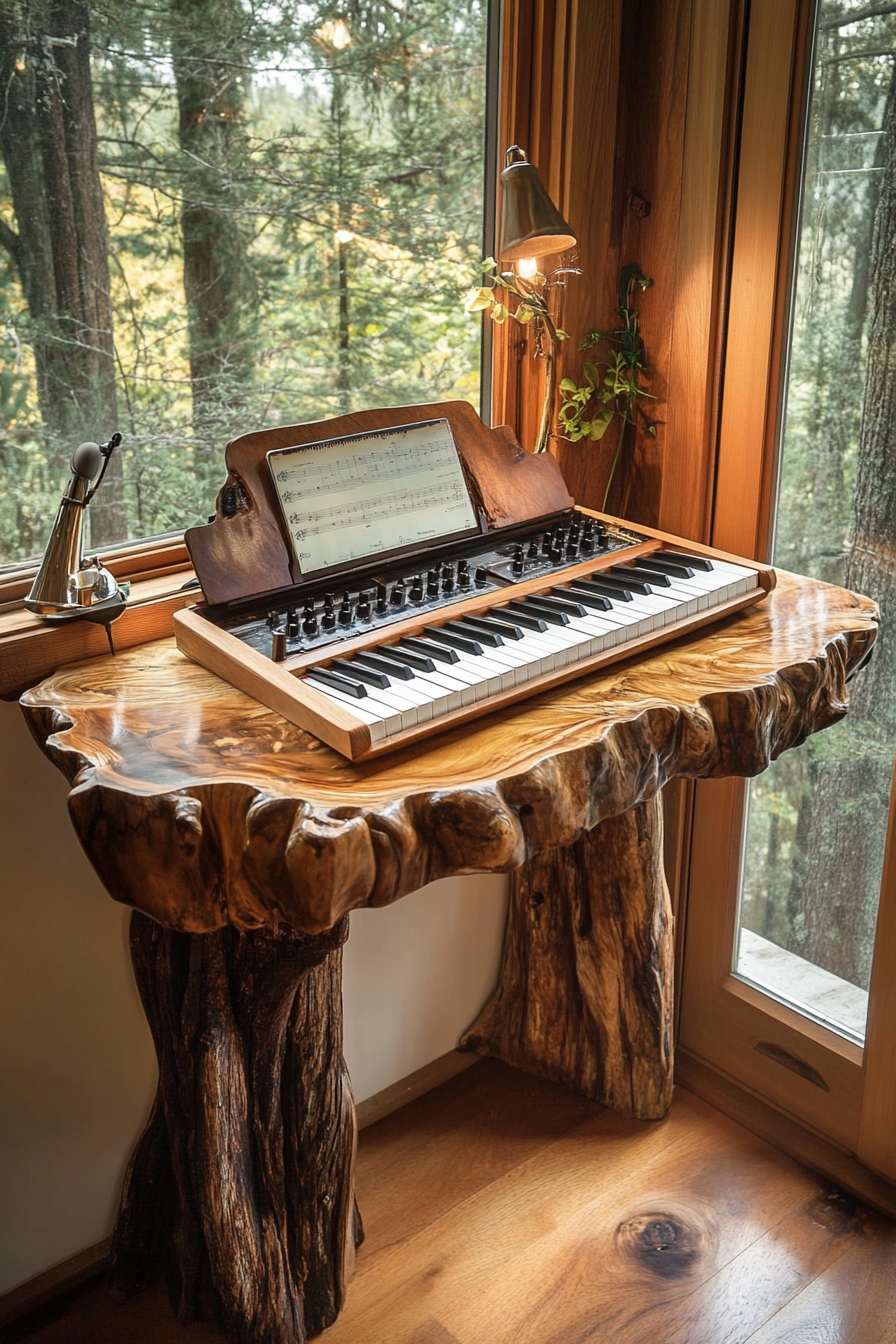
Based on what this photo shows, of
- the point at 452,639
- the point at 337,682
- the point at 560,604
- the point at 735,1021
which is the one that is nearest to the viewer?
the point at 337,682

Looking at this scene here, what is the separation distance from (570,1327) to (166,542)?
56.5 inches

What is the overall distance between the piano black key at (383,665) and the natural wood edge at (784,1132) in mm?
1334

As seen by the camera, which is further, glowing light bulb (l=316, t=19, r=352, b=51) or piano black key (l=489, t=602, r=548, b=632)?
glowing light bulb (l=316, t=19, r=352, b=51)

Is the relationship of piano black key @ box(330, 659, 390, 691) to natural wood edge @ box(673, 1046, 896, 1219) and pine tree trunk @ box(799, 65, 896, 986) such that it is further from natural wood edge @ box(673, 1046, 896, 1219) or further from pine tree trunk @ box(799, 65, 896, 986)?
natural wood edge @ box(673, 1046, 896, 1219)

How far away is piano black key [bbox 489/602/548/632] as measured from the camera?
1707 millimetres

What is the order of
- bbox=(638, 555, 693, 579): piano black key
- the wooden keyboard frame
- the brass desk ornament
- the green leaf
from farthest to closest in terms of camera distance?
1. the green leaf
2. bbox=(638, 555, 693, 579): piano black key
3. the brass desk ornament
4. the wooden keyboard frame

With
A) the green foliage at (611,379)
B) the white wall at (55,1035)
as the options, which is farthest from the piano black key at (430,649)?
the green foliage at (611,379)

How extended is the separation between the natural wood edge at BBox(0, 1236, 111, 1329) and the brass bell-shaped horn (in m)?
1.77

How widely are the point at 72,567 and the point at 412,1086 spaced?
4.30 ft

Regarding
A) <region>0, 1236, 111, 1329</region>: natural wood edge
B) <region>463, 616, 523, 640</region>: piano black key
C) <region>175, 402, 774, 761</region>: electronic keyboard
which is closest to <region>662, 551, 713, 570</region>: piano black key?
<region>175, 402, 774, 761</region>: electronic keyboard

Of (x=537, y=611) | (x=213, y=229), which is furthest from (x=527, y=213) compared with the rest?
(x=537, y=611)

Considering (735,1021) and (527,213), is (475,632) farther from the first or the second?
(735,1021)

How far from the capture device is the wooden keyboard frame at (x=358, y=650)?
4.70 ft

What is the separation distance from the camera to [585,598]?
1.80 meters
